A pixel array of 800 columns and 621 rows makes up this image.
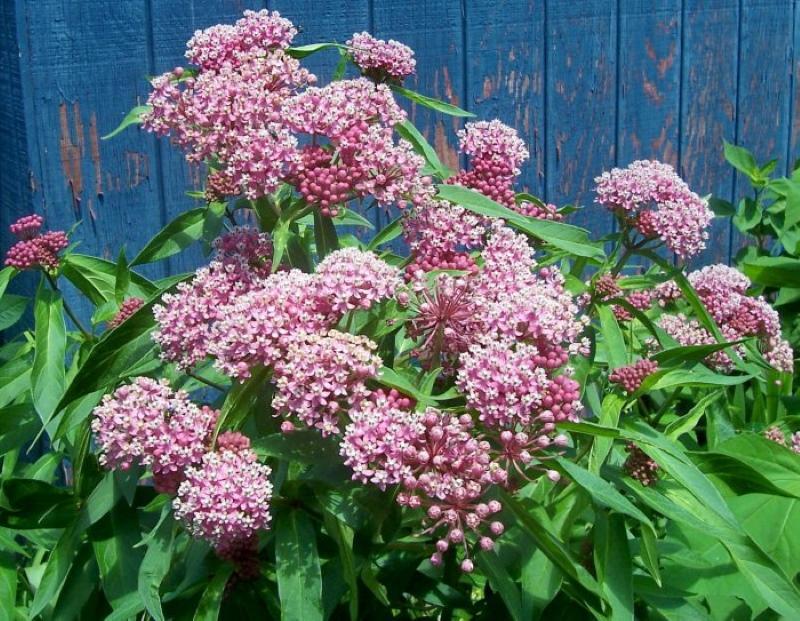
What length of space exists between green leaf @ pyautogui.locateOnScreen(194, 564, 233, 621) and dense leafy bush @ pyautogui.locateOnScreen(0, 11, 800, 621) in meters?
0.01

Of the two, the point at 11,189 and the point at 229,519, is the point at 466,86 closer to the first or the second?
the point at 11,189

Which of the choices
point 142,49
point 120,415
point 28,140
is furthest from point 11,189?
point 120,415

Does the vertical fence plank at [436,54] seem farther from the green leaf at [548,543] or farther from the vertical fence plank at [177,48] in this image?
the green leaf at [548,543]

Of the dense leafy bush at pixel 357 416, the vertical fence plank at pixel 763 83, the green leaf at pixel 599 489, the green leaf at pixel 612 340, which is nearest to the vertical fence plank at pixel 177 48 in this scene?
the dense leafy bush at pixel 357 416

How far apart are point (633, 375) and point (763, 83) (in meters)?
3.34

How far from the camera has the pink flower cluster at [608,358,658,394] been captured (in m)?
1.77

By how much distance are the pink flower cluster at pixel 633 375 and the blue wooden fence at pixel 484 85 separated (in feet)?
5.30

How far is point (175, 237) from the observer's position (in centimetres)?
189

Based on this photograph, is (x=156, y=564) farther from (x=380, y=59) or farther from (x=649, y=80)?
(x=649, y=80)

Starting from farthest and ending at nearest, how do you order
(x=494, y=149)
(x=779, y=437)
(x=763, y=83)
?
(x=763, y=83), (x=779, y=437), (x=494, y=149)

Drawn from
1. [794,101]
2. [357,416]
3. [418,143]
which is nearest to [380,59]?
[418,143]

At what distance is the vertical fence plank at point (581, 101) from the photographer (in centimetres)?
395

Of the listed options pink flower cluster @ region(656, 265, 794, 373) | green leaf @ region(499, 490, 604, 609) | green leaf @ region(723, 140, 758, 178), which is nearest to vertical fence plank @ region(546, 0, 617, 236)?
green leaf @ region(723, 140, 758, 178)

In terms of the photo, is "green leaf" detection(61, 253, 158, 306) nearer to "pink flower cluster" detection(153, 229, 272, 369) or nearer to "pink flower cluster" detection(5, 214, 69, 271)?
"pink flower cluster" detection(5, 214, 69, 271)
